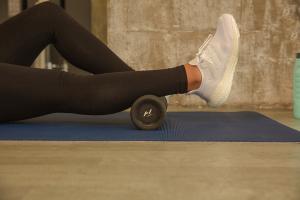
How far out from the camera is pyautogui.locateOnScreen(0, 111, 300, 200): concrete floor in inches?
28.6

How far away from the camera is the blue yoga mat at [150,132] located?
1.29m

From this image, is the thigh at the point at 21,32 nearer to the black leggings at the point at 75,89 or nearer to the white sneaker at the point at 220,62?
the black leggings at the point at 75,89

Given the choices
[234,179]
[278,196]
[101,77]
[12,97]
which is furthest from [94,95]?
[278,196]

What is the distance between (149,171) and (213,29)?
1855mm

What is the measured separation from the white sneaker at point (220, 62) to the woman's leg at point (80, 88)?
0.06 metres

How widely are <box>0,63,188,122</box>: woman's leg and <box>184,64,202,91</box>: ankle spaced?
1cm

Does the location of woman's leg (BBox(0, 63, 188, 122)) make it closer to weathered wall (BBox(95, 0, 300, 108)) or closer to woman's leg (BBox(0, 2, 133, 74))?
woman's leg (BBox(0, 2, 133, 74))

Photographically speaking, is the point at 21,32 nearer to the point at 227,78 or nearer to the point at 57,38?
the point at 57,38

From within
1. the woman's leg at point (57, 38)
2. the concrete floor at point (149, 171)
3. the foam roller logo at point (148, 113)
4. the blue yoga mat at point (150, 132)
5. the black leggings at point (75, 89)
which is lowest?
the blue yoga mat at point (150, 132)

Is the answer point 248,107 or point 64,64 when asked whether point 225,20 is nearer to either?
point 248,107

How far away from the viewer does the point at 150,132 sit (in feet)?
4.57

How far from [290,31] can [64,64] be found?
5.69 feet

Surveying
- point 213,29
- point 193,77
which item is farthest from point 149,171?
point 213,29

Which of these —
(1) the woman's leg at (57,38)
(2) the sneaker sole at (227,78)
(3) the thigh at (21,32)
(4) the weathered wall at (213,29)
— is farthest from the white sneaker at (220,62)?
(4) the weathered wall at (213,29)
